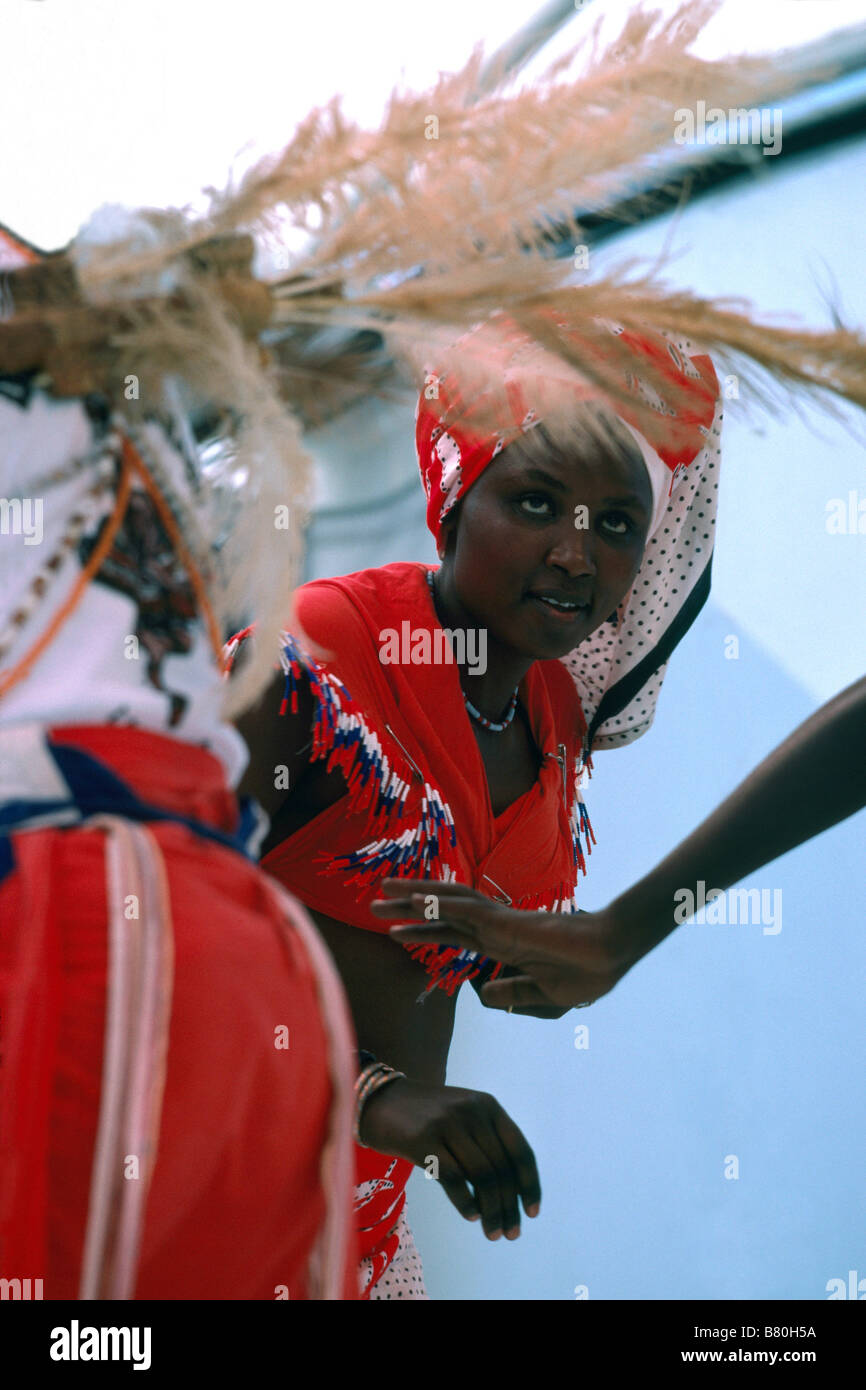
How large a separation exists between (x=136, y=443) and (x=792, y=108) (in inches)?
73.4

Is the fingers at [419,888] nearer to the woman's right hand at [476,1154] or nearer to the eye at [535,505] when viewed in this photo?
the woman's right hand at [476,1154]

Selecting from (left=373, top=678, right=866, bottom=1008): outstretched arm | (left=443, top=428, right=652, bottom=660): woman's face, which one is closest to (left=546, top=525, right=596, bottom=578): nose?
(left=443, top=428, right=652, bottom=660): woman's face

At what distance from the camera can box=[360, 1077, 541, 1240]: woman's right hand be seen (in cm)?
72

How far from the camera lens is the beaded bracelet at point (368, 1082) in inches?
31.2

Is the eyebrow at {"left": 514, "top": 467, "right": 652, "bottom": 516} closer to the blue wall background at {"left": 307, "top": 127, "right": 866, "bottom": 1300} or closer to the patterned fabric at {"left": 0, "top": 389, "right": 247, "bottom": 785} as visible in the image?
the patterned fabric at {"left": 0, "top": 389, "right": 247, "bottom": 785}

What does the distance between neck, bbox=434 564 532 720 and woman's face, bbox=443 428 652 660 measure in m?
0.02

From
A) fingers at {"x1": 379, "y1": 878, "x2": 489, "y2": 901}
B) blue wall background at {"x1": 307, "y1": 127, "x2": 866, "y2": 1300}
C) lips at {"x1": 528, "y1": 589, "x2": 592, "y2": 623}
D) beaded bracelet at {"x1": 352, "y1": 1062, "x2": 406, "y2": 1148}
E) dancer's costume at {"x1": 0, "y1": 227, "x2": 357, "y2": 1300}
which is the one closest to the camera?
dancer's costume at {"x1": 0, "y1": 227, "x2": 357, "y2": 1300}

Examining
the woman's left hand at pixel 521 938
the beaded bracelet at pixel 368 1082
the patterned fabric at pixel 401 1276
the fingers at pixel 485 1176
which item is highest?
the woman's left hand at pixel 521 938

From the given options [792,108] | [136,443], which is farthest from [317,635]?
[792,108]

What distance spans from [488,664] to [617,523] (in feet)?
0.52

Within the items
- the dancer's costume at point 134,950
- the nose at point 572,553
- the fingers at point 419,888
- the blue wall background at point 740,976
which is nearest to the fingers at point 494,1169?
the fingers at point 419,888

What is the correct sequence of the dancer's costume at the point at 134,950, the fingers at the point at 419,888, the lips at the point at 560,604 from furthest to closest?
1. the lips at the point at 560,604
2. the fingers at the point at 419,888
3. the dancer's costume at the point at 134,950
